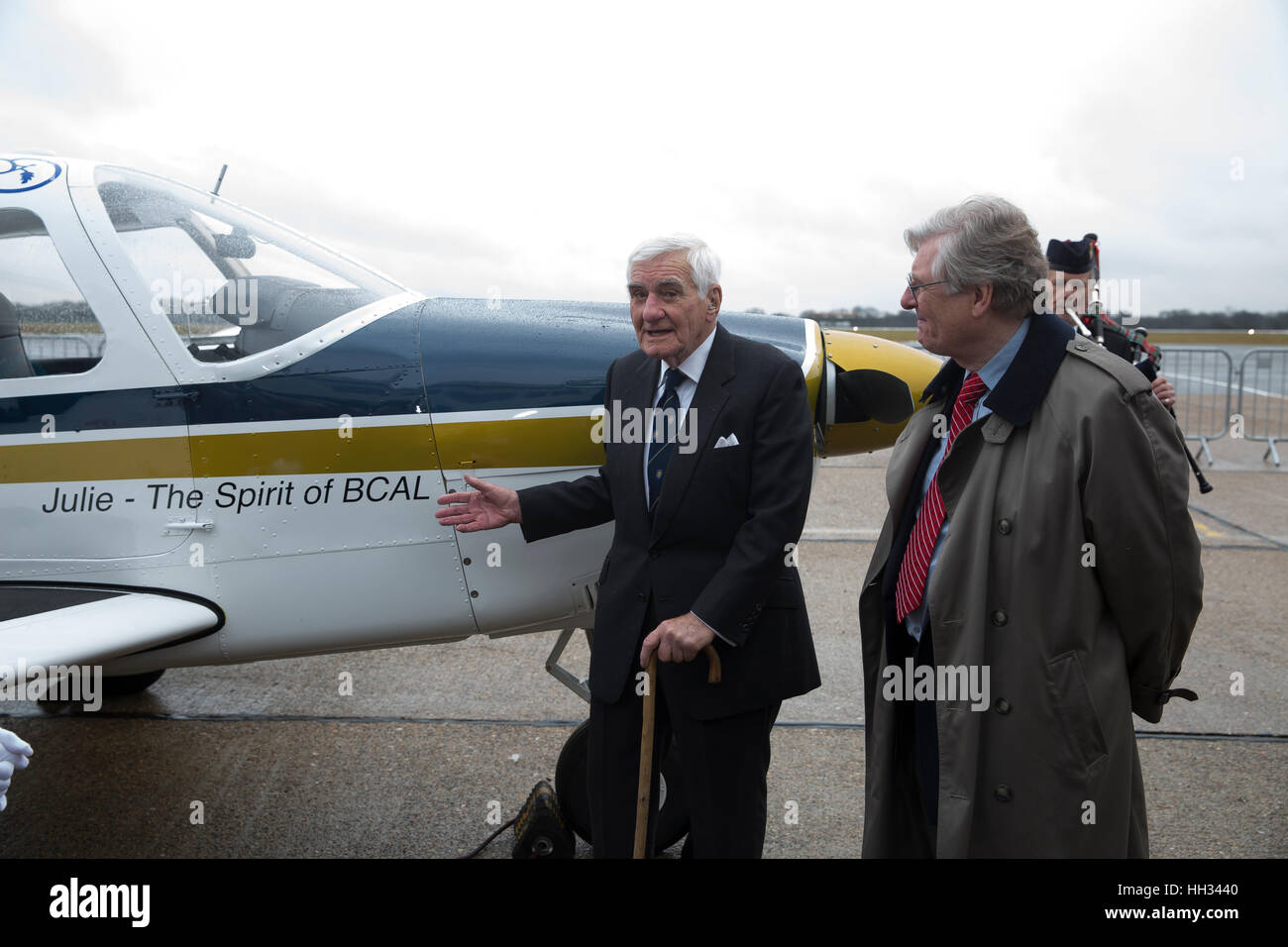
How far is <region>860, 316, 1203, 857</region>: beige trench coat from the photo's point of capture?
1790 millimetres

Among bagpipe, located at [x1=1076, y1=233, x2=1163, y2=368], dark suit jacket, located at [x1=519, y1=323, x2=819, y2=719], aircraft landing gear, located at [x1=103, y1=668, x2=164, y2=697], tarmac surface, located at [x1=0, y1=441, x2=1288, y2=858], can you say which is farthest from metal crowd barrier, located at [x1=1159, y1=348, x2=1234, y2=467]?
aircraft landing gear, located at [x1=103, y1=668, x2=164, y2=697]

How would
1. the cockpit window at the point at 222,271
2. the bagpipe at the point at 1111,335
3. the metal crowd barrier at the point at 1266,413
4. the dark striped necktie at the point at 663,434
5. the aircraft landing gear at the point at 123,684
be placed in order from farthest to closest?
the metal crowd barrier at the point at 1266,413 < the aircraft landing gear at the point at 123,684 < the bagpipe at the point at 1111,335 < the cockpit window at the point at 222,271 < the dark striped necktie at the point at 663,434

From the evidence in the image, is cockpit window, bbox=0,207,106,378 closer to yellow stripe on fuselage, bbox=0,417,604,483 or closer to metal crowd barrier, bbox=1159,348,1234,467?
yellow stripe on fuselage, bbox=0,417,604,483

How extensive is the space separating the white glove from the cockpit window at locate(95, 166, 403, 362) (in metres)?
1.28

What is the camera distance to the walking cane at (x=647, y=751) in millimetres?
2365

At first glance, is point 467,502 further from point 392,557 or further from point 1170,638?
point 1170,638

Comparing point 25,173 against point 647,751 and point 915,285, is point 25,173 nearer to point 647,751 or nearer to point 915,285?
point 647,751

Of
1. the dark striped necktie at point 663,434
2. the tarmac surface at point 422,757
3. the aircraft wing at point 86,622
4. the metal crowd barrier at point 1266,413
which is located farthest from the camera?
the metal crowd barrier at point 1266,413

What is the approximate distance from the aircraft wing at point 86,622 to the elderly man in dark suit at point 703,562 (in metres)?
1.37


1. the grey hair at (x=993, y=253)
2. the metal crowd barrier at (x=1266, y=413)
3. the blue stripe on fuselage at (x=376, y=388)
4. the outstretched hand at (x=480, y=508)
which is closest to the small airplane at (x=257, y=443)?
the blue stripe on fuselage at (x=376, y=388)

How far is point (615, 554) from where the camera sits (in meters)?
2.56

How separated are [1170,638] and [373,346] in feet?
7.71

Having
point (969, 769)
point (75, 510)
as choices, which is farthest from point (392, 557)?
point (969, 769)

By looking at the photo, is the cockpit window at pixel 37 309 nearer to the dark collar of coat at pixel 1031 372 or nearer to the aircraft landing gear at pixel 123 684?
the aircraft landing gear at pixel 123 684
